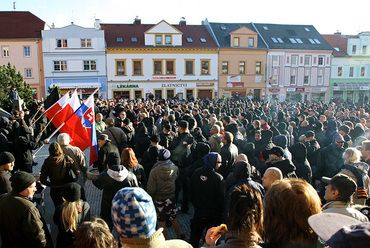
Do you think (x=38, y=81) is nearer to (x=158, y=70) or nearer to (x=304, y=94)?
(x=158, y=70)

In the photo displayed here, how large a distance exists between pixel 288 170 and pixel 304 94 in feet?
140

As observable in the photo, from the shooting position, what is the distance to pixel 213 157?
533cm

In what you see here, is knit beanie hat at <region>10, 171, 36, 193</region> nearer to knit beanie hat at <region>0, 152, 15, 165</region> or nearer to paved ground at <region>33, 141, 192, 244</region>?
knit beanie hat at <region>0, 152, 15, 165</region>

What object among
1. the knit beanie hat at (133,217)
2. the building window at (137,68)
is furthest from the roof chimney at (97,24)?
the knit beanie hat at (133,217)

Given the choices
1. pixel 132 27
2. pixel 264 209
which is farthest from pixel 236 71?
pixel 264 209

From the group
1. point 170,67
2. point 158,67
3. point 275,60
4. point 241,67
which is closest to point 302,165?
point 158,67

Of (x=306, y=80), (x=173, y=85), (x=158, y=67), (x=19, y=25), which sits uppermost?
(x=19, y=25)

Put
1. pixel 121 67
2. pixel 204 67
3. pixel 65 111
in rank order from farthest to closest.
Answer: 1. pixel 204 67
2. pixel 121 67
3. pixel 65 111

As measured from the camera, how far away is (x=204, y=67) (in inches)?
1640

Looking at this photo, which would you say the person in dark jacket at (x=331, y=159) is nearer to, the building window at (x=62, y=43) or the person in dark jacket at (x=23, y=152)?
the person in dark jacket at (x=23, y=152)

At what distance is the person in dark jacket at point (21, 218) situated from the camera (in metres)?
4.19

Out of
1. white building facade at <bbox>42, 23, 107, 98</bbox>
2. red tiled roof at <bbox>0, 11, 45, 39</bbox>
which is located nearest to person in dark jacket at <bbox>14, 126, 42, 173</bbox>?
white building facade at <bbox>42, 23, 107, 98</bbox>

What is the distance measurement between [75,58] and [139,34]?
766 cm

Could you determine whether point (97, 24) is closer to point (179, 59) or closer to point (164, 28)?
point (164, 28)
